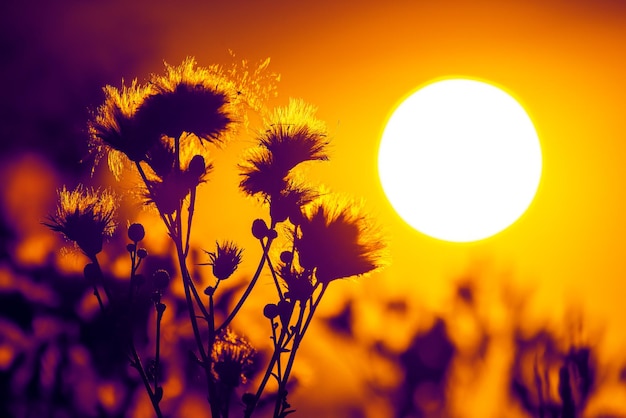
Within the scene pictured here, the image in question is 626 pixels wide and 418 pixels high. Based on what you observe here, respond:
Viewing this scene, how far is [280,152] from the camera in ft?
8.50

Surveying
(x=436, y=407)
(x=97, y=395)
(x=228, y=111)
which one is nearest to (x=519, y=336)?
(x=436, y=407)

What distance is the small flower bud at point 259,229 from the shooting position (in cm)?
249

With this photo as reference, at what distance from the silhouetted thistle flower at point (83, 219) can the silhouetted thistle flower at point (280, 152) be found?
50cm

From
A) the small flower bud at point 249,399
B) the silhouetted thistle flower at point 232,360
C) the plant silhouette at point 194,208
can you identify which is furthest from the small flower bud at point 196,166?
the small flower bud at point 249,399

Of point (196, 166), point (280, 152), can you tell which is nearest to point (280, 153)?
point (280, 152)

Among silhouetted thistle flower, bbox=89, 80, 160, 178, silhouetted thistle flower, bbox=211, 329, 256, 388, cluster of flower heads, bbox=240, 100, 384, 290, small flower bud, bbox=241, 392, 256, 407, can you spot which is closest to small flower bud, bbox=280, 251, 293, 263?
cluster of flower heads, bbox=240, 100, 384, 290

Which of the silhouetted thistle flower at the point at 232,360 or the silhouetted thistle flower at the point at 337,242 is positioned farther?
the silhouetted thistle flower at the point at 337,242

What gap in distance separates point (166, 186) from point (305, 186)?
483mm

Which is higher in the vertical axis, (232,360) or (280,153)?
(280,153)

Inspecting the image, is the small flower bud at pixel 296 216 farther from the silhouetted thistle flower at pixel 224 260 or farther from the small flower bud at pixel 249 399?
the small flower bud at pixel 249 399

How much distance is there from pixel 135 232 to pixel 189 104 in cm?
48

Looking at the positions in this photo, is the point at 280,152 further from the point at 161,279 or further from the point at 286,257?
the point at 161,279

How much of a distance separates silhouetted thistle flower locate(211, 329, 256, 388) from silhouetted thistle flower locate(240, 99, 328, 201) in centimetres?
51

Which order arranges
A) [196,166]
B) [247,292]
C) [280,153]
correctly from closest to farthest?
[247,292], [196,166], [280,153]
